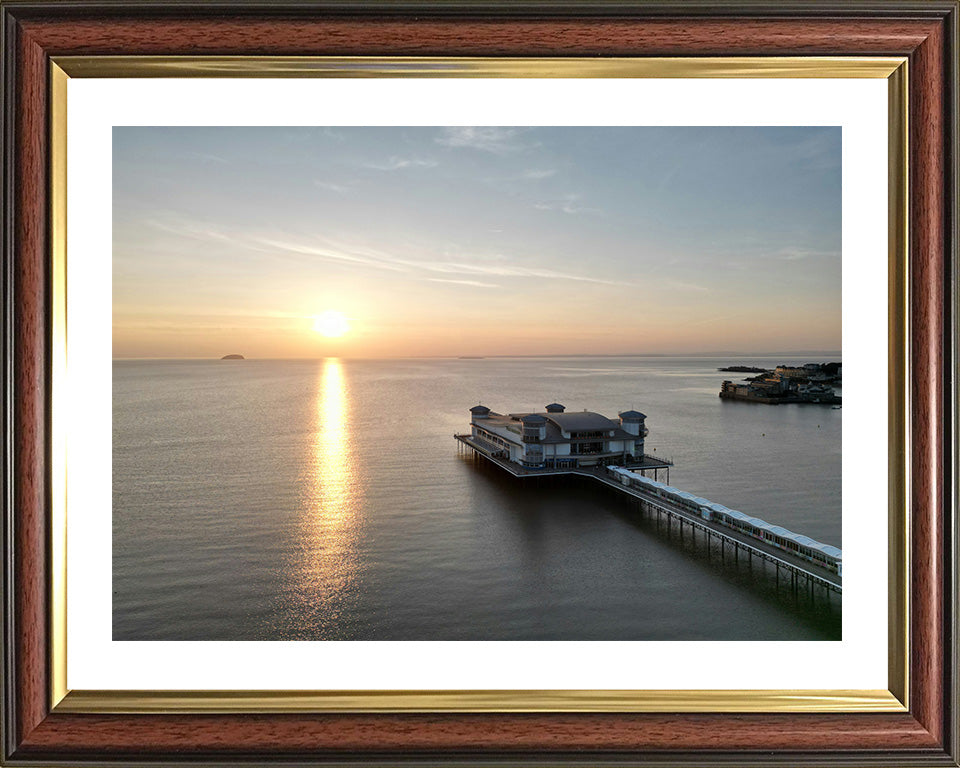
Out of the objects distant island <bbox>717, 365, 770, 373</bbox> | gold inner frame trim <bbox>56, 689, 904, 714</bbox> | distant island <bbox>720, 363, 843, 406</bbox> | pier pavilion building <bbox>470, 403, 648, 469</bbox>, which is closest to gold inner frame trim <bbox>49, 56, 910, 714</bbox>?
gold inner frame trim <bbox>56, 689, 904, 714</bbox>

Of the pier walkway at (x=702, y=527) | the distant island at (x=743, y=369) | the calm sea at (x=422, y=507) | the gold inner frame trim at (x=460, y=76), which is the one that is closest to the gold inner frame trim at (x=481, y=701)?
the gold inner frame trim at (x=460, y=76)

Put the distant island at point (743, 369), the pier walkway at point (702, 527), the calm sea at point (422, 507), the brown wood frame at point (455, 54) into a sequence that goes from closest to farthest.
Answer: the brown wood frame at point (455, 54) < the calm sea at point (422, 507) < the pier walkway at point (702, 527) < the distant island at point (743, 369)

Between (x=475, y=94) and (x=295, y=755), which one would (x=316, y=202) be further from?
(x=295, y=755)

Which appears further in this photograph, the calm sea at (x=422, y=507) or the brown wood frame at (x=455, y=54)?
the calm sea at (x=422, y=507)

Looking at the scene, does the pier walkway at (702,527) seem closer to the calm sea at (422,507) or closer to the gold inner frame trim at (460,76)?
the calm sea at (422,507)

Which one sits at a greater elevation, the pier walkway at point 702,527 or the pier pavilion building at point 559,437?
the pier pavilion building at point 559,437

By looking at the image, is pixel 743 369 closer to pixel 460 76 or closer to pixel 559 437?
pixel 559 437

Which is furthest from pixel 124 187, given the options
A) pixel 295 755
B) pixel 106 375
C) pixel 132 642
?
pixel 295 755
